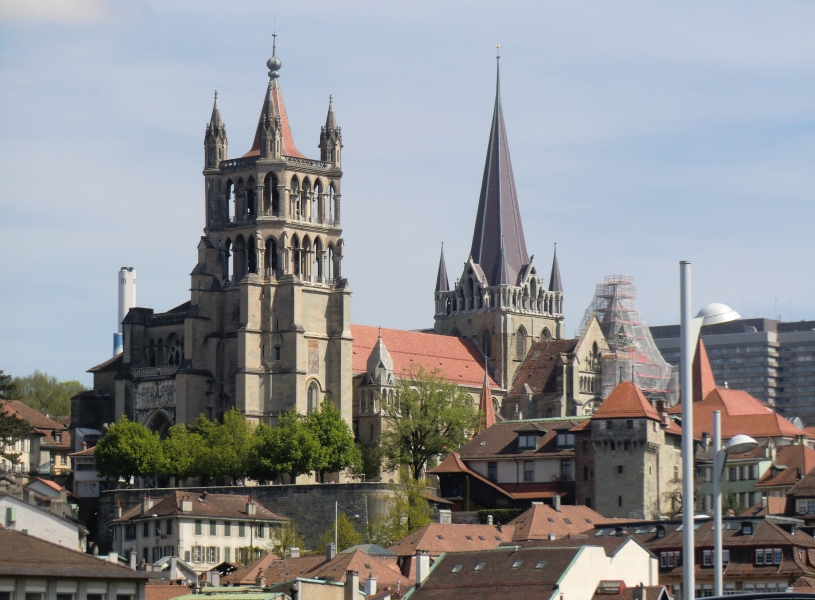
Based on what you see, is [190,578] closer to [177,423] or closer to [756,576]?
[756,576]

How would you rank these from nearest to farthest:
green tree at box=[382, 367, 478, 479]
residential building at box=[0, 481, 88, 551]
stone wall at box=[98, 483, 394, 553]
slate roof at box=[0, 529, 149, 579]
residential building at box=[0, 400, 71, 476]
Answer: slate roof at box=[0, 529, 149, 579] → residential building at box=[0, 481, 88, 551] → stone wall at box=[98, 483, 394, 553] → green tree at box=[382, 367, 478, 479] → residential building at box=[0, 400, 71, 476]

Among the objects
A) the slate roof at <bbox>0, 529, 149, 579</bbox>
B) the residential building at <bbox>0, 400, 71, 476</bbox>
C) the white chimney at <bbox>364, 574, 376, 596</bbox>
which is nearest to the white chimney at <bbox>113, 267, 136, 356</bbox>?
the residential building at <bbox>0, 400, 71, 476</bbox>

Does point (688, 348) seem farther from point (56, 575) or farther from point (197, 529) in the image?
point (197, 529)

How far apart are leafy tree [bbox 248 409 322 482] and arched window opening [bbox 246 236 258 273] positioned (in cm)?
1590

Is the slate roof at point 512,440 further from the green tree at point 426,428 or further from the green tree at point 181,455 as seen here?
the green tree at point 181,455

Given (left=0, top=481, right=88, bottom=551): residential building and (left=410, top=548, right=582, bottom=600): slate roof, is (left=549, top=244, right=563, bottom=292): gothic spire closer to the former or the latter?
(left=0, top=481, right=88, bottom=551): residential building

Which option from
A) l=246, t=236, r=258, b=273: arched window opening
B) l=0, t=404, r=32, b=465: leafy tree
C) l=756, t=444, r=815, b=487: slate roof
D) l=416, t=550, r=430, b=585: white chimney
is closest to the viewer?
l=416, t=550, r=430, b=585: white chimney

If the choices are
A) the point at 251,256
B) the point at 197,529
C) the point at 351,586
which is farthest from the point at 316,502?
the point at 351,586

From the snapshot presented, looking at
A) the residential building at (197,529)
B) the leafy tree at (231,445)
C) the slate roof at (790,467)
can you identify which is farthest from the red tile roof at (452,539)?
the leafy tree at (231,445)

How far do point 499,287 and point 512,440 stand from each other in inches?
1819

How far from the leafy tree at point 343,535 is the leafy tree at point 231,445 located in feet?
38.4

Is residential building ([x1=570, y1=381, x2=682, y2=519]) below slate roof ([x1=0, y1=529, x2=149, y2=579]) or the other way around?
the other way around

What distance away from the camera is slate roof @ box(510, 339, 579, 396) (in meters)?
160

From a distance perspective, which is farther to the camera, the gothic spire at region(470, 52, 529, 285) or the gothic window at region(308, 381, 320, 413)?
the gothic spire at region(470, 52, 529, 285)
